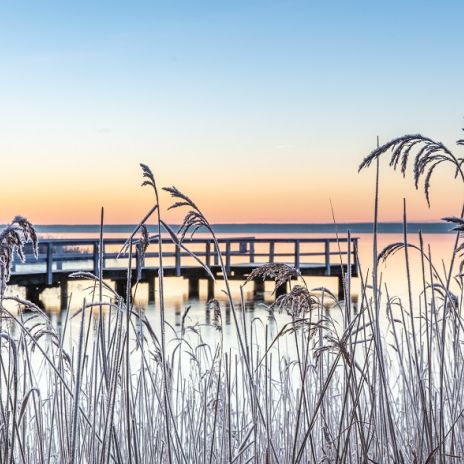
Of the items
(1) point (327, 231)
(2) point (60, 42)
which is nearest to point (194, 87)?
(2) point (60, 42)

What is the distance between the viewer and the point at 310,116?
29609mm

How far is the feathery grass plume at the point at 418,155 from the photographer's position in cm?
189

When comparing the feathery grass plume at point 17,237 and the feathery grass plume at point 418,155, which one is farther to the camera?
the feathery grass plume at point 418,155

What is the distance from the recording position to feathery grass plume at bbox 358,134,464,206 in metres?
1.89

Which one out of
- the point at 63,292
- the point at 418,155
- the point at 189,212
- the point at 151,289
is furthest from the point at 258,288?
the point at 189,212

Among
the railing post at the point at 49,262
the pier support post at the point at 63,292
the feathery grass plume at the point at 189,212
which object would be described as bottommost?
the pier support post at the point at 63,292

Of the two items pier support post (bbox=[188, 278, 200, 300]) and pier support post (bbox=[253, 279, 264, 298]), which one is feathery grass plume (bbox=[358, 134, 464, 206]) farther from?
pier support post (bbox=[253, 279, 264, 298])

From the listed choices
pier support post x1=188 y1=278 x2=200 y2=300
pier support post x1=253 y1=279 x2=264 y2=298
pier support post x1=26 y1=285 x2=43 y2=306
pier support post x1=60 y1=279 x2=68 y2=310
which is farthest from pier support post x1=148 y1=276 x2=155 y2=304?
pier support post x1=253 y1=279 x2=264 y2=298

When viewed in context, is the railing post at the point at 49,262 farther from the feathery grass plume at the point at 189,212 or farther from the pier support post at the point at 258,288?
the feathery grass plume at the point at 189,212

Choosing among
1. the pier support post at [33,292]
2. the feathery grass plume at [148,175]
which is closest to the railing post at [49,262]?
the pier support post at [33,292]

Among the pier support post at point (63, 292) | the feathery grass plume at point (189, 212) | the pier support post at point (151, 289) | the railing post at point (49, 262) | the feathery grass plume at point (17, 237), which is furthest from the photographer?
the pier support post at point (151, 289)

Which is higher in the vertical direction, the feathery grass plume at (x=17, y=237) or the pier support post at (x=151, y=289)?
the feathery grass plume at (x=17, y=237)

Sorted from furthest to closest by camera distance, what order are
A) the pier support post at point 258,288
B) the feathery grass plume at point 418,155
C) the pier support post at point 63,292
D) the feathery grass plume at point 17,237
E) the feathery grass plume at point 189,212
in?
the pier support post at point 258,288, the pier support post at point 63,292, the feathery grass plume at point 418,155, the feathery grass plume at point 189,212, the feathery grass plume at point 17,237

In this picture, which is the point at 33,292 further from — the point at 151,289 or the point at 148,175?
the point at 148,175
